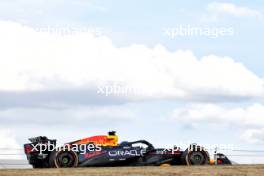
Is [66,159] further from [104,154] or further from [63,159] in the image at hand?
[104,154]

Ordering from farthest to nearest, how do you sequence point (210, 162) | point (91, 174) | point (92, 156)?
point (210, 162), point (92, 156), point (91, 174)

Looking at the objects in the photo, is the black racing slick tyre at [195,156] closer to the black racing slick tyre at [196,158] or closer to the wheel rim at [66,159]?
the black racing slick tyre at [196,158]

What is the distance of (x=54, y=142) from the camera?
22828 mm

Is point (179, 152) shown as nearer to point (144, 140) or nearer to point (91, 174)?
point (144, 140)

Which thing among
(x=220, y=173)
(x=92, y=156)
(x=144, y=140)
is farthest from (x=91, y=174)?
(x=144, y=140)

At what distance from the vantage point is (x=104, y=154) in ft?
74.8

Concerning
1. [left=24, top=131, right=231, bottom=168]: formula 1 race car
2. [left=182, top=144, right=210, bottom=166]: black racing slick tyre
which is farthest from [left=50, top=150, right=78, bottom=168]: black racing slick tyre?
[left=182, top=144, right=210, bottom=166]: black racing slick tyre

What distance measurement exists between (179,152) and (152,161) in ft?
4.00

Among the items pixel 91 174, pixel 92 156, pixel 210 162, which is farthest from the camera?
pixel 210 162

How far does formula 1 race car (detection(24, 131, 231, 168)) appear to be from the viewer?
22.3 meters

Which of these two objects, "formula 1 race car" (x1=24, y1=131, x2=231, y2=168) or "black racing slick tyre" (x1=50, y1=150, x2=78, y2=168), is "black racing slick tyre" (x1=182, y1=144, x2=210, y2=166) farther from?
"black racing slick tyre" (x1=50, y1=150, x2=78, y2=168)

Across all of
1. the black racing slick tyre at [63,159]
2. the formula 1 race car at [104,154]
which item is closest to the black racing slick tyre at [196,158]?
the formula 1 race car at [104,154]

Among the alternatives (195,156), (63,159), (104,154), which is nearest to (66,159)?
(63,159)

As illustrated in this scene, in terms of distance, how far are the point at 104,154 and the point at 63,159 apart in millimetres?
1703
